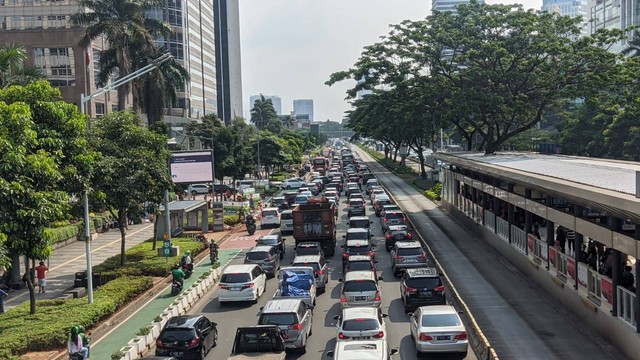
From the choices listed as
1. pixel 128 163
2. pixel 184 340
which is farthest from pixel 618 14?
pixel 184 340

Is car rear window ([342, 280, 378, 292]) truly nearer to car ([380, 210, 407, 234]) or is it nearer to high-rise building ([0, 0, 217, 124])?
car ([380, 210, 407, 234])

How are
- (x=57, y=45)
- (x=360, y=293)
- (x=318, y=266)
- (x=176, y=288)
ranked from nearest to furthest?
(x=360, y=293) < (x=318, y=266) < (x=176, y=288) < (x=57, y=45)

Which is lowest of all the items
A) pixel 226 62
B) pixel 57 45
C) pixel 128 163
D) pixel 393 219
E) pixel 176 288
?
pixel 176 288

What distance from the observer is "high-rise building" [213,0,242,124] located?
176712 millimetres

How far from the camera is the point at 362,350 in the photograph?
1684 cm

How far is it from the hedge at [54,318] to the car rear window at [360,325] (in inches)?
352

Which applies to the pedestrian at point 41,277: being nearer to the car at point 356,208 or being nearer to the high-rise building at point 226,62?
the car at point 356,208

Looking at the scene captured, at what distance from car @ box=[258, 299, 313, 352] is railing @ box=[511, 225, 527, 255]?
1375 centimetres

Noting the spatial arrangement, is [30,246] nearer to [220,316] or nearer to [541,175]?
[220,316]

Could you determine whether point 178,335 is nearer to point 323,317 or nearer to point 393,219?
point 323,317

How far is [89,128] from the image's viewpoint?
112 feet

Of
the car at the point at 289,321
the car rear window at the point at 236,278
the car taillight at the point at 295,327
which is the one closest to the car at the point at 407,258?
the car rear window at the point at 236,278

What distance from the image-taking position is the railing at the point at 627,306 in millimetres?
18953

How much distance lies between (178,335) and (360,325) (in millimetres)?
5178
